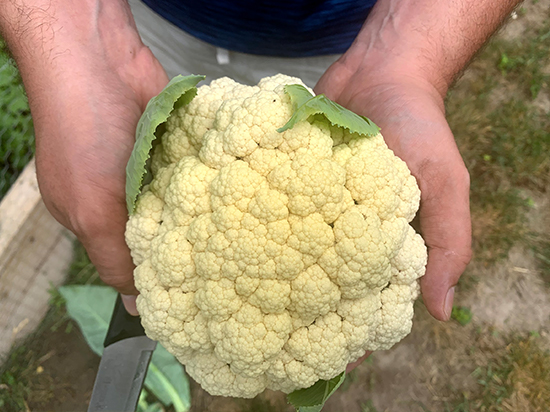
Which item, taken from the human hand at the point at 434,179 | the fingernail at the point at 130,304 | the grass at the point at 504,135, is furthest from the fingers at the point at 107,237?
the grass at the point at 504,135

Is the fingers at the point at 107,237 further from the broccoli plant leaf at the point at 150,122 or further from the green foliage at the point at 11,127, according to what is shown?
the green foliage at the point at 11,127

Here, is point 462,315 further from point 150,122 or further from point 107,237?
point 150,122

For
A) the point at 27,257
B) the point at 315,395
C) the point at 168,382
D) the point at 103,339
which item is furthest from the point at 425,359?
the point at 27,257

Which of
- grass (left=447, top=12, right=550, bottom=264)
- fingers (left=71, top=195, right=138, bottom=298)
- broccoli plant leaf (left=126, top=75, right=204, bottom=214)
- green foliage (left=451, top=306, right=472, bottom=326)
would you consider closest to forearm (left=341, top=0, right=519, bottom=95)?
broccoli plant leaf (left=126, top=75, right=204, bottom=214)

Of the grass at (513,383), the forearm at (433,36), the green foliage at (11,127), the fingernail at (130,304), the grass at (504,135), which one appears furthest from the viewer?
the grass at (504,135)

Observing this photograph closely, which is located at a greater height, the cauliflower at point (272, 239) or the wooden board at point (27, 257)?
the cauliflower at point (272, 239)

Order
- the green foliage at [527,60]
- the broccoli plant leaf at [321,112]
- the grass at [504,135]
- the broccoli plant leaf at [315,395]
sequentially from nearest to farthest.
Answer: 1. the broccoli plant leaf at [321,112]
2. the broccoli plant leaf at [315,395]
3. the grass at [504,135]
4. the green foliage at [527,60]
